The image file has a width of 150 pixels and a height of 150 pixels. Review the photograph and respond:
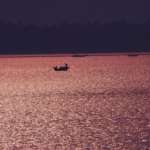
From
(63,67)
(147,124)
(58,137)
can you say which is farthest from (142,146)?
(63,67)

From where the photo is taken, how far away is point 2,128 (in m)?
26.7

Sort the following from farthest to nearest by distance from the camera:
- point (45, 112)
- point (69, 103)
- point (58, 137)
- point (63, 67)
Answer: point (63, 67) < point (69, 103) < point (45, 112) < point (58, 137)

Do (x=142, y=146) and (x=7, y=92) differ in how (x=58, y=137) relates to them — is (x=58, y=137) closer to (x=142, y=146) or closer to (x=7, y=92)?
(x=142, y=146)

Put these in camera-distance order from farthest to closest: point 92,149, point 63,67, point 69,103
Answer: point 63,67 < point 69,103 < point 92,149

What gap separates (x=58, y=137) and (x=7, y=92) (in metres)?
22.9

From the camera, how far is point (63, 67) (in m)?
85.2

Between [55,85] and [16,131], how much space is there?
27.4 metres

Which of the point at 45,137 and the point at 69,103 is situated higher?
the point at 69,103

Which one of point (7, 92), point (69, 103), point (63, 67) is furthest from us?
point (63, 67)

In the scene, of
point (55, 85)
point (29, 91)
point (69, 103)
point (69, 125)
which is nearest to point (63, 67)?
point (55, 85)

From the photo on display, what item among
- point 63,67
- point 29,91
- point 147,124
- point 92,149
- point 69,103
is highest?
point 63,67

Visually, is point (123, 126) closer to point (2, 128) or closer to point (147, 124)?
point (147, 124)

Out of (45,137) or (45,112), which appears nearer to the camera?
(45,137)

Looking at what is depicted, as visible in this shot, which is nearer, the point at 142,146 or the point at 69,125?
the point at 142,146
